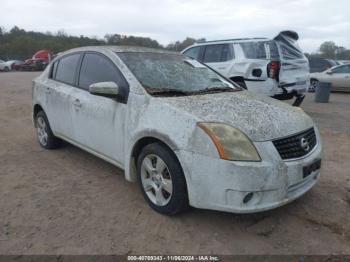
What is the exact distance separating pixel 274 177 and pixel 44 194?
100 inches

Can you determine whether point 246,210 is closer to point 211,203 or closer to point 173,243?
point 211,203

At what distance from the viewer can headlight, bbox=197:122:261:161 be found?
108 inches

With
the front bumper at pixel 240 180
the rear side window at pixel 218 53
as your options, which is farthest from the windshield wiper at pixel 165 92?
the rear side window at pixel 218 53

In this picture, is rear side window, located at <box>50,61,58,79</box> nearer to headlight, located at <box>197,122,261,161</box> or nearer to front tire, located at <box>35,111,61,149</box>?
front tire, located at <box>35,111,61,149</box>

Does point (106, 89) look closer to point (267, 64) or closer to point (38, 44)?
point (267, 64)

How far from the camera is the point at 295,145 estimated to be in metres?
3.03

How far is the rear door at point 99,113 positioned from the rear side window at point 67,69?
22cm

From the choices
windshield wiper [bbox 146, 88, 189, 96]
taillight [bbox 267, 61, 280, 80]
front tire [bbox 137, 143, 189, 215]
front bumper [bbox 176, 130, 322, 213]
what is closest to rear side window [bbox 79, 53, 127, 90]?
windshield wiper [bbox 146, 88, 189, 96]

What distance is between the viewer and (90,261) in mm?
2658

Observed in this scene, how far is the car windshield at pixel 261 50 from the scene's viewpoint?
7871mm

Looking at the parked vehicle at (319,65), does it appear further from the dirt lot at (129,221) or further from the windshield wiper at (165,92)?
the windshield wiper at (165,92)

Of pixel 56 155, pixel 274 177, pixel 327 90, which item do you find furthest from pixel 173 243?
pixel 327 90

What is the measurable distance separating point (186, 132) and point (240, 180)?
61cm

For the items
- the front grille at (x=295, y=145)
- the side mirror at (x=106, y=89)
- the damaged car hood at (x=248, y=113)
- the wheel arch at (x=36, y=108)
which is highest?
the side mirror at (x=106, y=89)
